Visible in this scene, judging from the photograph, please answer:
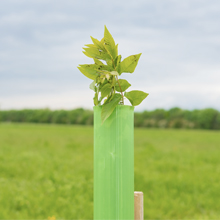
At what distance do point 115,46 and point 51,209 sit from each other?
13.8 feet

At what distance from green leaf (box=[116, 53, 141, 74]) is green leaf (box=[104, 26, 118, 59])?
0.05 meters

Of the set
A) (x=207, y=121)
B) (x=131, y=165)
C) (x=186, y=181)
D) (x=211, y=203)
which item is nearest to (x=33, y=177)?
(x=186, y=181)

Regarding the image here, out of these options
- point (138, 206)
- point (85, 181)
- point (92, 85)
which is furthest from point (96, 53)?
point (85, 181)

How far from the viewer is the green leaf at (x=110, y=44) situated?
1129mm

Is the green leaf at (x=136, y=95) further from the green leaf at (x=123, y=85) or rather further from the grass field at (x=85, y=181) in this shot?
A: the grass field at (x=85, y=181)

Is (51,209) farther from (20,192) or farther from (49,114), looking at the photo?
(49,114)

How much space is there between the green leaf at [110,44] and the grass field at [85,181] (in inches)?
154

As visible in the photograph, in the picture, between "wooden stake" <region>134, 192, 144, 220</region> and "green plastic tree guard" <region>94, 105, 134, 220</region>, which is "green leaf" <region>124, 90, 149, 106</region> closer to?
"green plastic tree guard" <region>94, 105, 134, 220</region>

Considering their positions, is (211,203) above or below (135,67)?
below

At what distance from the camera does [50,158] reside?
25.3ft

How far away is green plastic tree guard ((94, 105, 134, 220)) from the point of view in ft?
3.78

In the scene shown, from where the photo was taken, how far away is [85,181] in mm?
5871

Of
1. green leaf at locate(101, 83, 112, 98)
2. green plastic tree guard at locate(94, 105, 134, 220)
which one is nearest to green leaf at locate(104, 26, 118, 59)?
green leaf at locate(101, 83, 112, 98)

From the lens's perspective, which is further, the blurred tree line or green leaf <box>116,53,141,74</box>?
the blurred tree line
